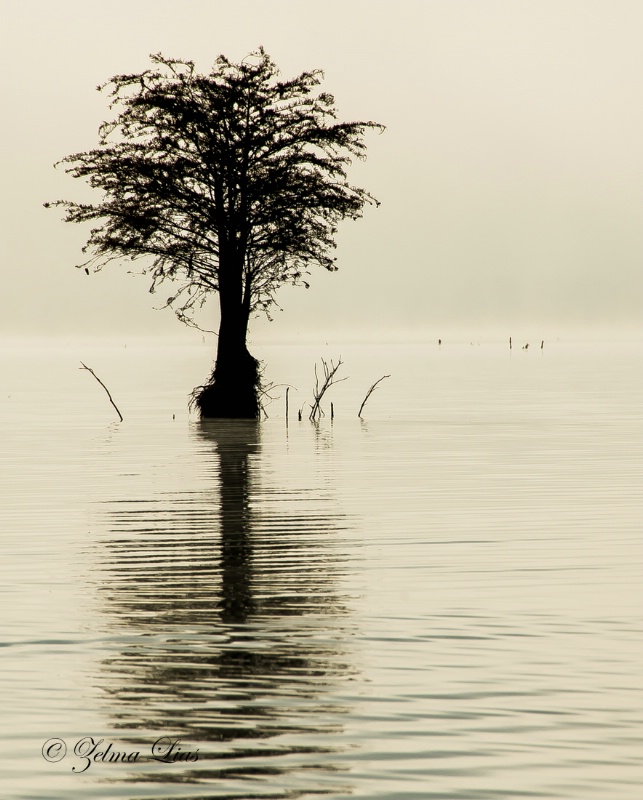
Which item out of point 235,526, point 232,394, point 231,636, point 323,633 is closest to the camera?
point 231,636

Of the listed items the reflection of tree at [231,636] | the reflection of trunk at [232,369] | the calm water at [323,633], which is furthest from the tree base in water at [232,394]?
the reflection of tree at [231,636]

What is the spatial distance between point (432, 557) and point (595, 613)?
4360 mm

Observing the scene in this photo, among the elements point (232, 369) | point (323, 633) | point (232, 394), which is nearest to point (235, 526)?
point (323, 633)

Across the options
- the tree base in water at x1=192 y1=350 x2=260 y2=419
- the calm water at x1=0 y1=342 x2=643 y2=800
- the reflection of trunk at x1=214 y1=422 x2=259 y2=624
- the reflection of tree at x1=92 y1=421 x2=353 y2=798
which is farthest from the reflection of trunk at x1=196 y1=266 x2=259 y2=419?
the reflection of tree at x1=92 y1=421 x2=353 y2=798

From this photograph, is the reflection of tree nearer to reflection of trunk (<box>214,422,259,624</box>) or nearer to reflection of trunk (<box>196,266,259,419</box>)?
reflection of trunk (<box>214,422,259,624</box>)

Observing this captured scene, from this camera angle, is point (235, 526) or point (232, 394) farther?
point (232, 394)

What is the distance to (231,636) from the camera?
533 inches

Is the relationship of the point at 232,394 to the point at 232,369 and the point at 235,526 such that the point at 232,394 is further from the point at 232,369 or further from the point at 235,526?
the point at 235,526

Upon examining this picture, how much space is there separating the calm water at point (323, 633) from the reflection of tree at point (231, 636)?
0.04 meters

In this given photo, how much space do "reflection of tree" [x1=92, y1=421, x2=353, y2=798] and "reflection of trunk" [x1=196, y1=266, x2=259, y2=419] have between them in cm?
2589

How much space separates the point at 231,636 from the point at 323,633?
0.92 meters

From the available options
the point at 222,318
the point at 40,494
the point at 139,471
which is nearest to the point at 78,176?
the point at 222,318

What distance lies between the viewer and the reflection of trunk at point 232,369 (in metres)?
50.0

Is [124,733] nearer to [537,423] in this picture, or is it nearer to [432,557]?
[432,557]
